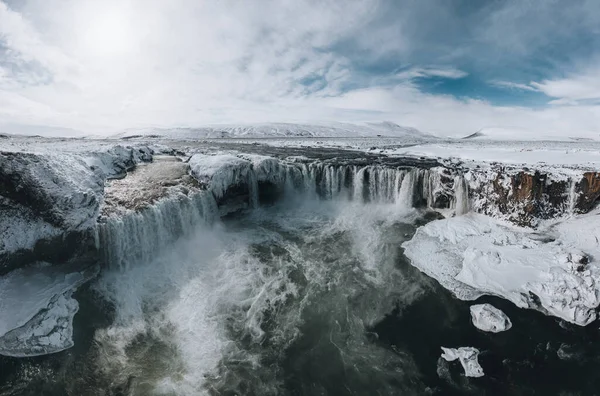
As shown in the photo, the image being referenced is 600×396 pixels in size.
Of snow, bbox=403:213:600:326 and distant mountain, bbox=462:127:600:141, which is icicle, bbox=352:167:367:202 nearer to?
snow, bbox=403:213:600:326

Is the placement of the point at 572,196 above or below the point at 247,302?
above

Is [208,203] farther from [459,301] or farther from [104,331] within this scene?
[459,301]

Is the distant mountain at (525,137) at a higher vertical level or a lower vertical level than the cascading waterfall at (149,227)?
higher

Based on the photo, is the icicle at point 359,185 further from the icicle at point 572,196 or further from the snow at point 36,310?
the snow at point 36,310

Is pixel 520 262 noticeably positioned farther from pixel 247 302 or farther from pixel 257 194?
pixel 257 194

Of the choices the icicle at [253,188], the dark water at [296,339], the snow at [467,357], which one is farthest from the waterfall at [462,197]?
the icicle at [253,188]

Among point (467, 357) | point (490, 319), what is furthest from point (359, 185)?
point (467, 357)
